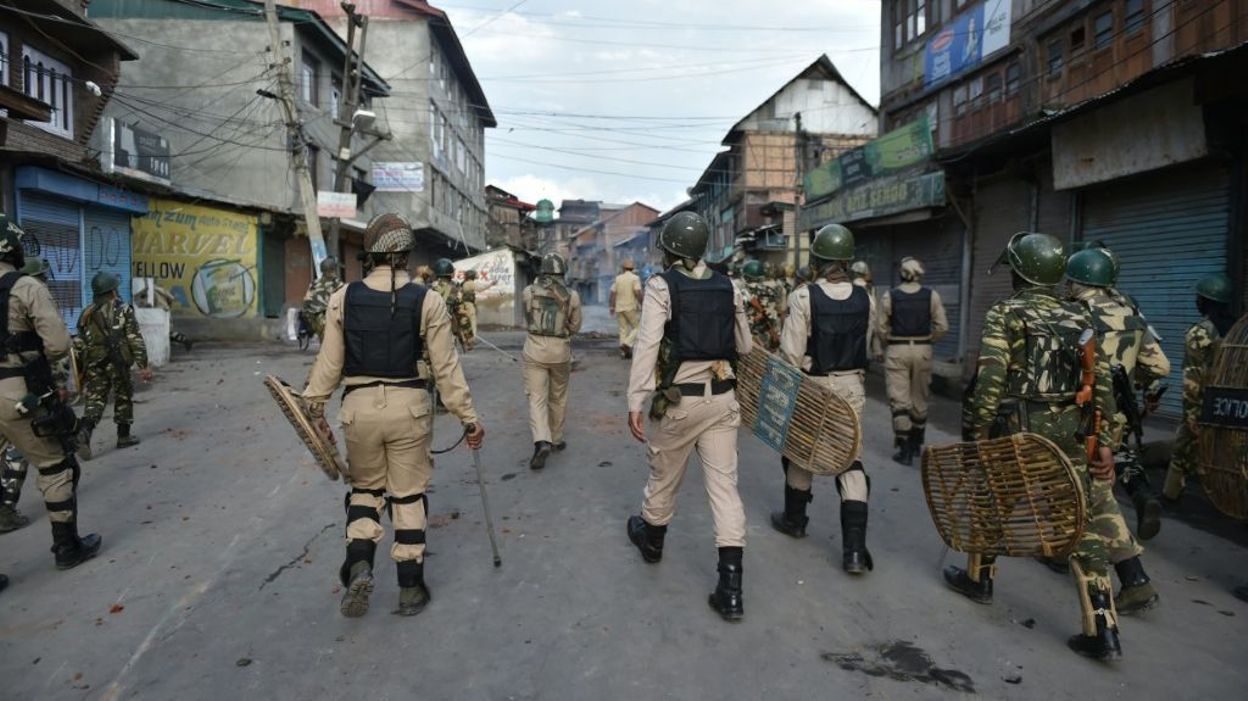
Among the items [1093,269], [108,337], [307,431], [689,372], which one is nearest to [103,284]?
[108,337]

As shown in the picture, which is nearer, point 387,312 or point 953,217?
point 387,312

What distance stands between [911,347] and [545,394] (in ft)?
11.6

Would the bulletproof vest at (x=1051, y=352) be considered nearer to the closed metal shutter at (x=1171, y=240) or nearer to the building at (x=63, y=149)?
the closed metal shutter at (x=1171, y=240)

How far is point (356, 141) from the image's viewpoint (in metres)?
29.6

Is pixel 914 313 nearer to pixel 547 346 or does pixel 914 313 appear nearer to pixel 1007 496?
pixel 547 346

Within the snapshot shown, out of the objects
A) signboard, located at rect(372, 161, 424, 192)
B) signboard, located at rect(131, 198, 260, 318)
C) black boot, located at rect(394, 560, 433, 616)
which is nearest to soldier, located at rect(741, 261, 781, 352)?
black boot, located at rect(394, 560, 433, 616)

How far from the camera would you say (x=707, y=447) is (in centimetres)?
391

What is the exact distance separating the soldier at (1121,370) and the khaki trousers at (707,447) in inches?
65.8

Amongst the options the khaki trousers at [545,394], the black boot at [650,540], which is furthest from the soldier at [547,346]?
the black boot at [650,540]

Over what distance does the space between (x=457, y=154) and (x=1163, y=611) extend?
1563 inches

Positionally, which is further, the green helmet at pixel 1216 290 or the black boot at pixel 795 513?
the green helmet at pixel 1216 290

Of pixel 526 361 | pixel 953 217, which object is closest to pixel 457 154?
pixel 953 217

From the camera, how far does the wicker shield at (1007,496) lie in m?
3.15

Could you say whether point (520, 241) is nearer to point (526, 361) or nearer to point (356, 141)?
point (356, 141)
